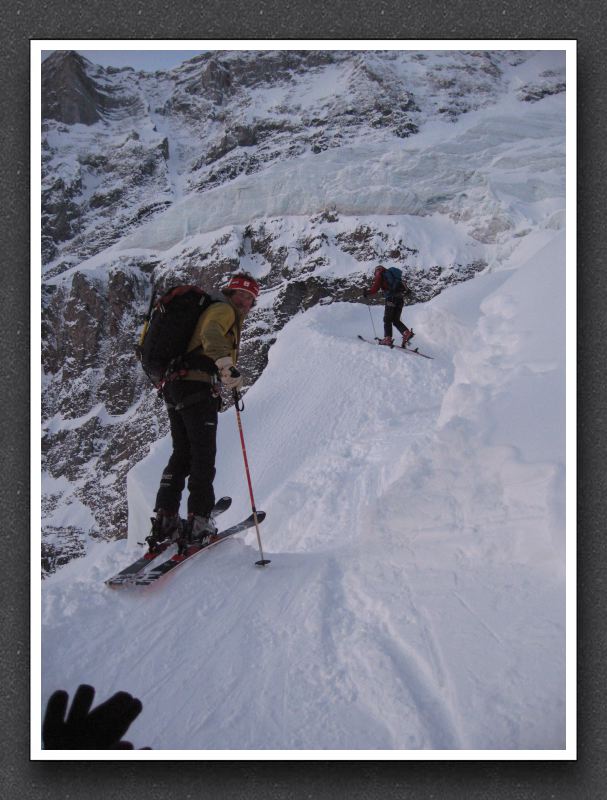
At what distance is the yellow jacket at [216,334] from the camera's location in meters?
2.88

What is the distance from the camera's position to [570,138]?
3189mm

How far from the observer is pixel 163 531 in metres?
3.27

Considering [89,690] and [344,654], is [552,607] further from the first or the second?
[89,690]

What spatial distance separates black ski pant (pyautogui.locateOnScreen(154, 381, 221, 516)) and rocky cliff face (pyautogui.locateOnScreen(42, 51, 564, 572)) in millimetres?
456

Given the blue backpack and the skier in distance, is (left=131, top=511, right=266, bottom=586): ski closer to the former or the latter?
the skier in distance

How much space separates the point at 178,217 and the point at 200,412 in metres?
8.00

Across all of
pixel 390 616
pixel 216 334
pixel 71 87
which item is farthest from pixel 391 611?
pixel 71 87

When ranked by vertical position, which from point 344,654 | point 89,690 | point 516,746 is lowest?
point 516,746

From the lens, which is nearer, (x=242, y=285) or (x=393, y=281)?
(x=242, y=285)

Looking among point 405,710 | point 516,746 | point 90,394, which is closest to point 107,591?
point 405,710

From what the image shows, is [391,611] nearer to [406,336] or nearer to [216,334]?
[216,334]

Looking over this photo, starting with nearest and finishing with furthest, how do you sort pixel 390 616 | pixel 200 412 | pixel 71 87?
pixel 390 616 → pixel 200 412 → pixel 71 87

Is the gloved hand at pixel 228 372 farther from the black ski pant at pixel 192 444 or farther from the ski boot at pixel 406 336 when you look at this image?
the ski boot at pixel 406 336

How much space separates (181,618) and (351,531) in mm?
1363
